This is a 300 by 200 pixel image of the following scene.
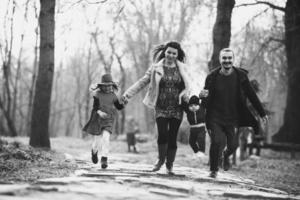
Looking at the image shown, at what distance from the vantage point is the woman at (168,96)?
7016 millimetres

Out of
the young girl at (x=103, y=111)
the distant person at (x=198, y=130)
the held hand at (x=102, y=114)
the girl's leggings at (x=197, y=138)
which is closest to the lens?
the held hand at (x=102, y=114)

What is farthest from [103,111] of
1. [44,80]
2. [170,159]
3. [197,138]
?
[44,80]

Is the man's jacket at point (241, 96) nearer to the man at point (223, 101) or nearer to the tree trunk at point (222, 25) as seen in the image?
the man at point (223, 101)

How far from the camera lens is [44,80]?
11.9 metres

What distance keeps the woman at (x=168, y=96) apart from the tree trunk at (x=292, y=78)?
12.0m

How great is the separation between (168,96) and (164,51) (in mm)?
872

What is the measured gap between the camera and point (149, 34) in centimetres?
3538

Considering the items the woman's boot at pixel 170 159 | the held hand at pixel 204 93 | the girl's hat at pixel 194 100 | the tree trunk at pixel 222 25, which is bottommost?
the woman's boot at pixel 170 159

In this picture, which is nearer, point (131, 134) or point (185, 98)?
point (185, 98)

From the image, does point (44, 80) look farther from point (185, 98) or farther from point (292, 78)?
point (292, 78)

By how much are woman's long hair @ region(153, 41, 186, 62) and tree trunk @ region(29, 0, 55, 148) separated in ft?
16.8

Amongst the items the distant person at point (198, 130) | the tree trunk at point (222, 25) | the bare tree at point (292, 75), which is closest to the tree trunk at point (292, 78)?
the bare tree at point (292, 75)

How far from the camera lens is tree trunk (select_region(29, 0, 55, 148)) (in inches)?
463

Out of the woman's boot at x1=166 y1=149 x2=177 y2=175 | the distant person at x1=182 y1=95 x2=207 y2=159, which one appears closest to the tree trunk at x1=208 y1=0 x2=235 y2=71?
the distant person at x1=182 y1=95 x2=207 y2=159
